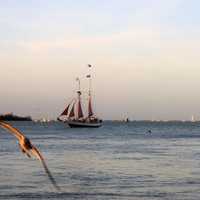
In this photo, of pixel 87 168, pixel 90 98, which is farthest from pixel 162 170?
pixel 90 98

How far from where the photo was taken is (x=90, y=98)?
178 meters

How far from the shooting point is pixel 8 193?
97.8 feet

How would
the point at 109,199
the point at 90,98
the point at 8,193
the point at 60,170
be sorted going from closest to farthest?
the point at 109,199
the point at 8,193
the point at 60,170
the point at 90,98

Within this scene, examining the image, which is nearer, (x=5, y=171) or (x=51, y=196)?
(x=51, y=196)

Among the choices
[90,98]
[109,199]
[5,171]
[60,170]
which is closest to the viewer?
[109,199]

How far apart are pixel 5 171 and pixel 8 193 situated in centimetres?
1400

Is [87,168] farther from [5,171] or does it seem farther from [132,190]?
[132,190]

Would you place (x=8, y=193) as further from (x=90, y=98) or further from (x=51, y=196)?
(x=90, y=98)

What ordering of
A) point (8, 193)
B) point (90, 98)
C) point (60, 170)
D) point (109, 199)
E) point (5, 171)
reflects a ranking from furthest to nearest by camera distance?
point (90, 98), point (60, 170), point (5, 171), point (8, 193), point (109, 199)

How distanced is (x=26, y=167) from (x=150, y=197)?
67.7 ft

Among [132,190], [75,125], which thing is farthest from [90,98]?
[132,190]

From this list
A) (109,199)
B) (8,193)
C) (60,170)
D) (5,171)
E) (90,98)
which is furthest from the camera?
(90,98)

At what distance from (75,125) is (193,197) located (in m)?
162

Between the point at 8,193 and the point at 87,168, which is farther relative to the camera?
the point at 87,168
